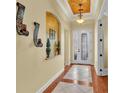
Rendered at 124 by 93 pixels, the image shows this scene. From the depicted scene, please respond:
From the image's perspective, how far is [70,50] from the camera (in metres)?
7.76

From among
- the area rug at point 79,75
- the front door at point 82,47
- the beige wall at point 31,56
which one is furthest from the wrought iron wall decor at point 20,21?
the front door at point 82,47

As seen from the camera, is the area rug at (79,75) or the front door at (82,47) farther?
the front door at (82,47)

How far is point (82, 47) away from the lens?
7684 millimetres

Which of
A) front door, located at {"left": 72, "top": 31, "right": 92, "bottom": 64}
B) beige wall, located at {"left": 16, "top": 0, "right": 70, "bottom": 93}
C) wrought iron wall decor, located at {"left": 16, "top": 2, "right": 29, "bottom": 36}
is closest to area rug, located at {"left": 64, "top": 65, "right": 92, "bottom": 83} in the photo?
beige wall, located at {"left": 16, "top": 0, "right": 70, "bottom": 93}

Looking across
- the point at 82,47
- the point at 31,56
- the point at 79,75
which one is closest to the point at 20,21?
the point at 31,56

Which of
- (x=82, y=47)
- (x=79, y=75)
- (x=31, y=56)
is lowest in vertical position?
(x=79, y=75)

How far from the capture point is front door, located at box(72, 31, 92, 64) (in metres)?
7.55

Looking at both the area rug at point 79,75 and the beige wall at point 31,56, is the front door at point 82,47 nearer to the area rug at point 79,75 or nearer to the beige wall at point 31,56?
the area rug at point 79,75

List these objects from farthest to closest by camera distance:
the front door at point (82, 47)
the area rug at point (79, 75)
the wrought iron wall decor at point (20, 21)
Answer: the front door at point (82, 47) → the area rug at point (79, 75) → the wrought iron wall decor at point (20, 21)

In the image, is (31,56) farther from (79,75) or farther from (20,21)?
(79,75)

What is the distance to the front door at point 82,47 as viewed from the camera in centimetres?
755
